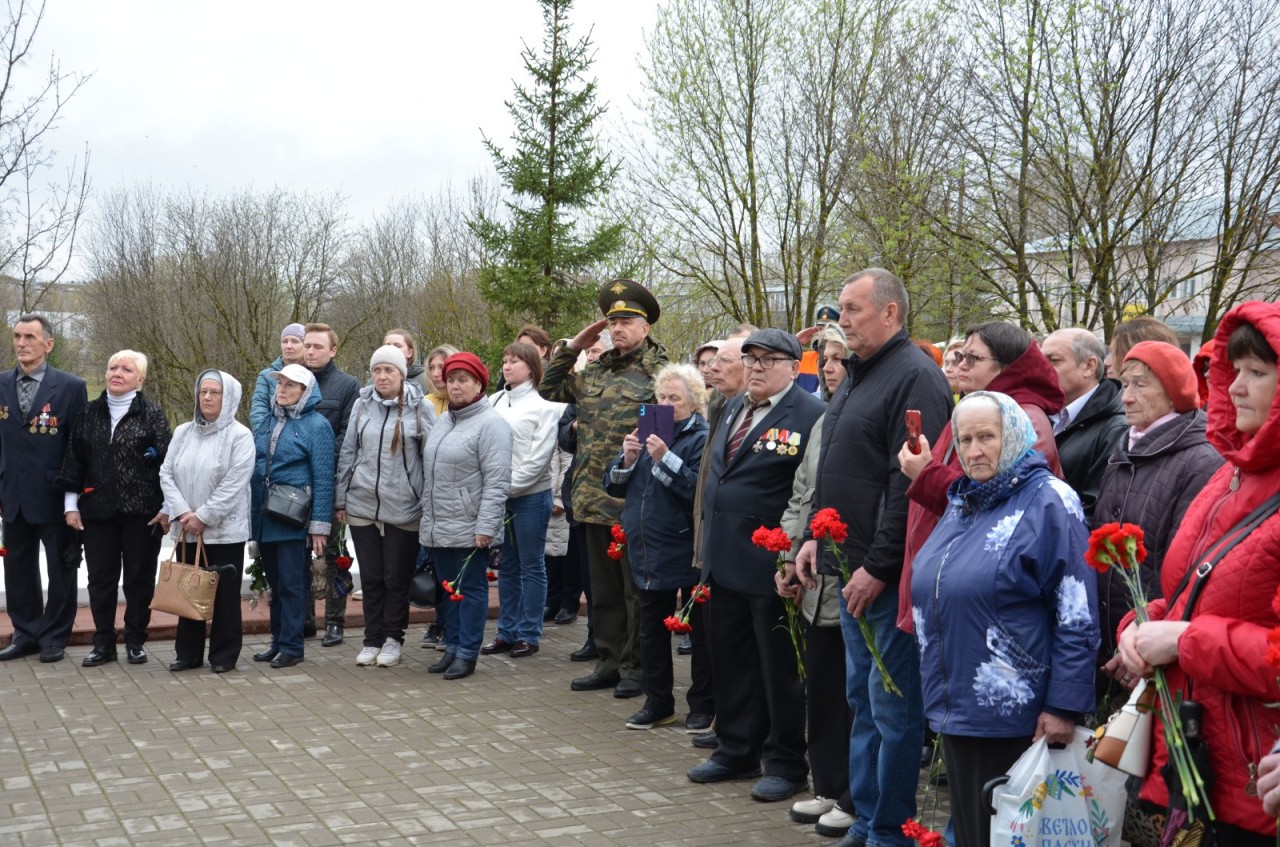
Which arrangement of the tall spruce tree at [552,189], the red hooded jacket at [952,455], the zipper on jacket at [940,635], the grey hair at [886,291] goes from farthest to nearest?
the tall spruce tree at [552,189]
the grey hair at [886,291]
the red hooded jacket at [952,455]
the zipper on jacket at [940,635]

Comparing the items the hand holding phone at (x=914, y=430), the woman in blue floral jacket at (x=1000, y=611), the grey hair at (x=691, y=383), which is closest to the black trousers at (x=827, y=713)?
the hand holding phone at (x=914, y=430)

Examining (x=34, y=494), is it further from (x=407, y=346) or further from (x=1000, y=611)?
(x=1000, y=611)

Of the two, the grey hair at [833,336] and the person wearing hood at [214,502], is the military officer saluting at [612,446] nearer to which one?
the grey hair at [833,336]

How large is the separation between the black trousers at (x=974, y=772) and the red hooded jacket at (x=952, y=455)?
64 centimetres

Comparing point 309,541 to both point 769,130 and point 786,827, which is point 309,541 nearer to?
point 786,827

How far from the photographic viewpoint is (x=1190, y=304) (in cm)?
1636

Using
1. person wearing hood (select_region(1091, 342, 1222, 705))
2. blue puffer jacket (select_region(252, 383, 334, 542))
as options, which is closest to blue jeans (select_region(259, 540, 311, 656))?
blue puffer jacket (select_region(252, 383, 334, 542))

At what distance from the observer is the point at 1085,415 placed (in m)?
5.52

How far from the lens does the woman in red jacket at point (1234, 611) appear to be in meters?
2.88

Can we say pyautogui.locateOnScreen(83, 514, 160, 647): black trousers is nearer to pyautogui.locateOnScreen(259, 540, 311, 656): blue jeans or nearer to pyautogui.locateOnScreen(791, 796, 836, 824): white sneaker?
pyautogui.locateOnScreen(259, 540, 311, 656): blue jeans

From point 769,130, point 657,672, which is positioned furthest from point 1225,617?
point 769,130

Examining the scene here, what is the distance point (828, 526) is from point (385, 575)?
4672 mm

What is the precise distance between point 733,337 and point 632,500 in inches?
44.4

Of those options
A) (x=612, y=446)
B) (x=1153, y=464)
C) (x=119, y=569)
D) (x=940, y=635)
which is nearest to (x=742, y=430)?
(x=1153, y=464)
